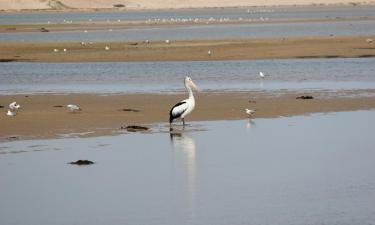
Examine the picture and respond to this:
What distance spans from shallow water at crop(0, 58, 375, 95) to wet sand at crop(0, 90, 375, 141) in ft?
4.88

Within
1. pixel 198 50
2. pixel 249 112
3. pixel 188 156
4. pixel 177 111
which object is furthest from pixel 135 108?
pixel 198 50

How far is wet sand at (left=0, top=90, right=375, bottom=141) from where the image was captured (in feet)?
55.9

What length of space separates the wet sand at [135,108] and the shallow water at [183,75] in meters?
1.49

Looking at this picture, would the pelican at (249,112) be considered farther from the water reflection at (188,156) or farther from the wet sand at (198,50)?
the wet sand at (198,50)

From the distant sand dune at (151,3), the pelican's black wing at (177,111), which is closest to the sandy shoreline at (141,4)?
the distant sand dune at (151,3)

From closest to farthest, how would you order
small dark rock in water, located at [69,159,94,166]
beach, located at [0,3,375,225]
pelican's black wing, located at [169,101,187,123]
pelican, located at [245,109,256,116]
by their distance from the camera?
beach, located at [0,3,375,225] < small dark rock in water, located at [69,159,94,166] < pelican's black wing, located at [169,101,187,123] < pelican, located at [245,109,256,116]

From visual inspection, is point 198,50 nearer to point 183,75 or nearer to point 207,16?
point 183,75

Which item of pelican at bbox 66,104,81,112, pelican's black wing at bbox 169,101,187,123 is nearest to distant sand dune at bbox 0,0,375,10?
pelican at bbox 66,104,81,112

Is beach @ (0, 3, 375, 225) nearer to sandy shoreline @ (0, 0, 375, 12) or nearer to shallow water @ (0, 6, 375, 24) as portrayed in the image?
shallow water @ (0, 6, 375, 24)

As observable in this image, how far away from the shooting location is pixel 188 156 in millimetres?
13703

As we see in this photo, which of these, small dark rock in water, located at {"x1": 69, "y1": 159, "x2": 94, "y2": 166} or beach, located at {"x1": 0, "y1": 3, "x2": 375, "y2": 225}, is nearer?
beach, located at {"x1": 0, "y1": 3, "x2": 375, "y2": 225}

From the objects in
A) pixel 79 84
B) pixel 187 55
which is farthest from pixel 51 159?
pixel 187 55

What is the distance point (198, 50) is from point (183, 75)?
8.97 metres

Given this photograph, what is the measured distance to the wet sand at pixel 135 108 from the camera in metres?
17.0
